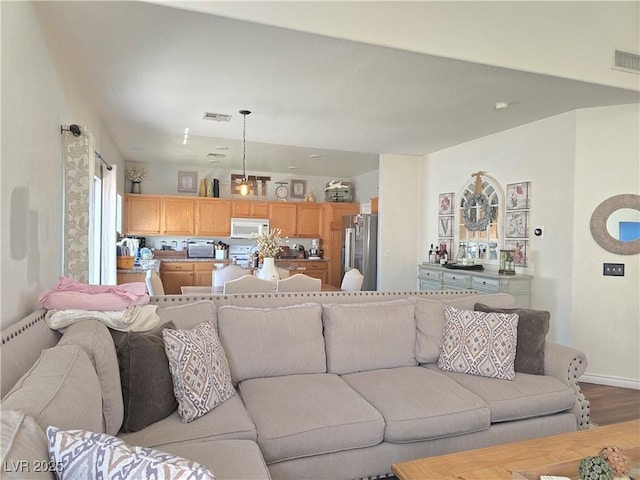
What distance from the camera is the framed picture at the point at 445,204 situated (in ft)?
17.3

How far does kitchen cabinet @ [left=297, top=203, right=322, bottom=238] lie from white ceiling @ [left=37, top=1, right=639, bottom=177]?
8.97ft

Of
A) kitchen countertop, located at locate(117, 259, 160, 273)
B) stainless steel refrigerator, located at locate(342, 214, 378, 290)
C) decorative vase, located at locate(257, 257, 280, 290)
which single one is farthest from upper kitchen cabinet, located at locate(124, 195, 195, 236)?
decorative vase, located at locate(257, 257, 280, 290)

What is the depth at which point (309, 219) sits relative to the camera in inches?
314

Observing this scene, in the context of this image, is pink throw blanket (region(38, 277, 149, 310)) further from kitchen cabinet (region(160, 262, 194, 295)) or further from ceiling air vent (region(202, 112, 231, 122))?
kitchen cabinet (region(160, 262, 194, 295))

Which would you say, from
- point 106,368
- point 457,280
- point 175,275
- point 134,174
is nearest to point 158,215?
point 134,174

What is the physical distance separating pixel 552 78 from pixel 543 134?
1.13m

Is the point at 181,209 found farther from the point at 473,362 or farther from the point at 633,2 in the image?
the point at 633,2

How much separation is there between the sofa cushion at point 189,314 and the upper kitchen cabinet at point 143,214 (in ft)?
16.7

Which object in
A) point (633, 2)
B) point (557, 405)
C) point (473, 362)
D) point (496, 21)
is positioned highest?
point (633, 2)

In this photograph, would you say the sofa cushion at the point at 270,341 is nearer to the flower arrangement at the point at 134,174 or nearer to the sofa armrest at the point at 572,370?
the sofa armrest at the point at 572,370

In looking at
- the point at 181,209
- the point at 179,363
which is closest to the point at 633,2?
the point at 179,363

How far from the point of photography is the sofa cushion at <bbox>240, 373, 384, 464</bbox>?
180cm

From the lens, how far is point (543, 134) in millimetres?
4031

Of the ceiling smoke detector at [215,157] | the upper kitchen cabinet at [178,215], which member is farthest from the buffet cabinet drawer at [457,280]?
the upper kitchen cabinet at [178,215]
